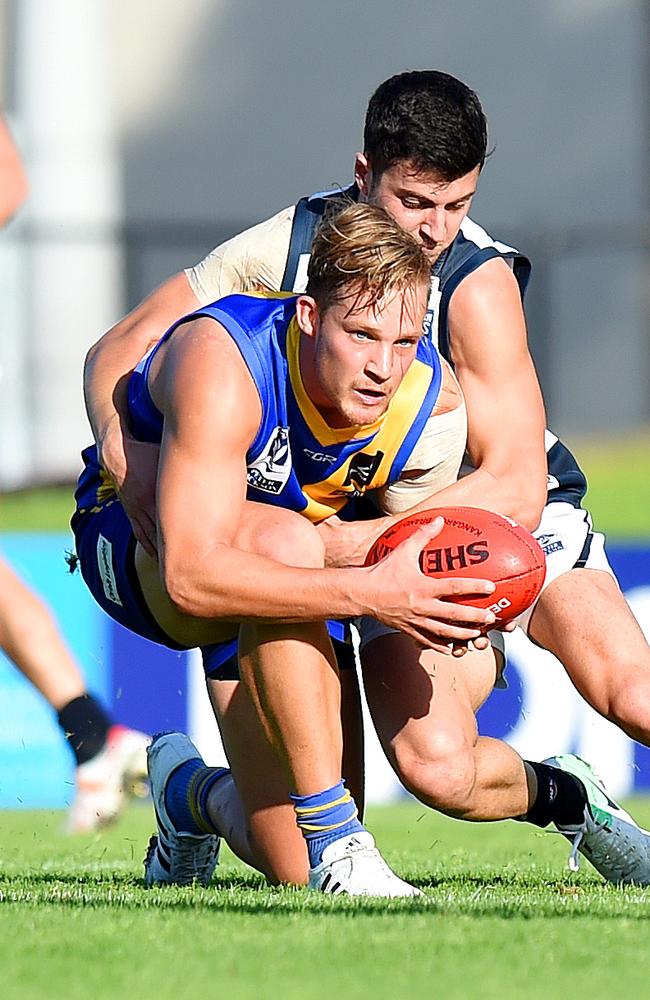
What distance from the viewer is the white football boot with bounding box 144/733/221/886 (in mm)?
5316

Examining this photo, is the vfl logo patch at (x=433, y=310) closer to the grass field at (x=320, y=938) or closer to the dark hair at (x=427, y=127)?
the dark hair at (x=427, y=127)

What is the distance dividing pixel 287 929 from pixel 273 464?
131 centimetres

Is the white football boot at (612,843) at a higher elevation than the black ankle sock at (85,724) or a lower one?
higher

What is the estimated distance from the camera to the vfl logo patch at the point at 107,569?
5.16 meters

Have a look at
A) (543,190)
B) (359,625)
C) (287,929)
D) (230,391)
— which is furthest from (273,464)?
(543,190)

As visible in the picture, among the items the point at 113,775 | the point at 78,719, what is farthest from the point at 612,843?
the point at 78,719

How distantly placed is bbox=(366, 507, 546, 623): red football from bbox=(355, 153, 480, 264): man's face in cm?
73

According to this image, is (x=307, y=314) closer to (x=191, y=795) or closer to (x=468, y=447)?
(x=468, y=447)

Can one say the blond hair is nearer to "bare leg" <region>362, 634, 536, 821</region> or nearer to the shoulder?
the shoulder

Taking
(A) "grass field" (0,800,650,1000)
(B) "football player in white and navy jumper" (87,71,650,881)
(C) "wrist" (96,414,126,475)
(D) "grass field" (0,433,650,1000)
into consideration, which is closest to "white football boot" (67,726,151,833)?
(D) "grass field" (0,433,650,1000)

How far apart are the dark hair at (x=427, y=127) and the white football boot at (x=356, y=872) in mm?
1725

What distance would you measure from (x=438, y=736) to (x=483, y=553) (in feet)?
2.03

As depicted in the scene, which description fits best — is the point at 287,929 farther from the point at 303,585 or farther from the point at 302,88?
the point at 302,88

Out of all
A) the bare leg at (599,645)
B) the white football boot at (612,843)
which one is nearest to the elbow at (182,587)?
the bare leg at (599,645)
